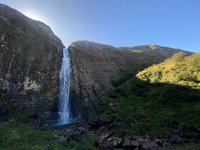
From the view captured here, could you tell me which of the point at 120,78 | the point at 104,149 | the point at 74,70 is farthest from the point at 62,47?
the point at 104,149

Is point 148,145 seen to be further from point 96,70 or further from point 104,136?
point 96,70

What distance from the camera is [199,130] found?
3862 centimetres

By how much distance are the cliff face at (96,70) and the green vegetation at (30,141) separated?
78.1 feet

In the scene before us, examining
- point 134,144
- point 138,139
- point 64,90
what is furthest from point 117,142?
point 64,90

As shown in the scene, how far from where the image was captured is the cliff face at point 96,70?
59281 mm

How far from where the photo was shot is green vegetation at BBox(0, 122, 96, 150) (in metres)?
27.6

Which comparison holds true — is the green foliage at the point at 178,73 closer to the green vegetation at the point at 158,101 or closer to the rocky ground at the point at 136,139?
the green vegetation at the point at 158,101

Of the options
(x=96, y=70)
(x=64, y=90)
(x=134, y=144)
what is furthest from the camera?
(x=96, y=70)

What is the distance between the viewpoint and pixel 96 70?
70.6m

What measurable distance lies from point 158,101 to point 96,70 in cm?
2448

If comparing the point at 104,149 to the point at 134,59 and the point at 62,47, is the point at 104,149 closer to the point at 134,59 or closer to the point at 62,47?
the point at 62,47

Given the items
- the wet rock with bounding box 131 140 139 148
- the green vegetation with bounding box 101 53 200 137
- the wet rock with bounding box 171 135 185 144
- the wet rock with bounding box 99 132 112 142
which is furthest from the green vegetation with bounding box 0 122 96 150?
the green vegetation with bounding box 101 53 200 137

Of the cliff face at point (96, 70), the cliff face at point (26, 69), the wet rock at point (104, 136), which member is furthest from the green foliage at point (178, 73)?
the cliff face at point (26, 69)

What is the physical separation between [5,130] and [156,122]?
2197 cm
